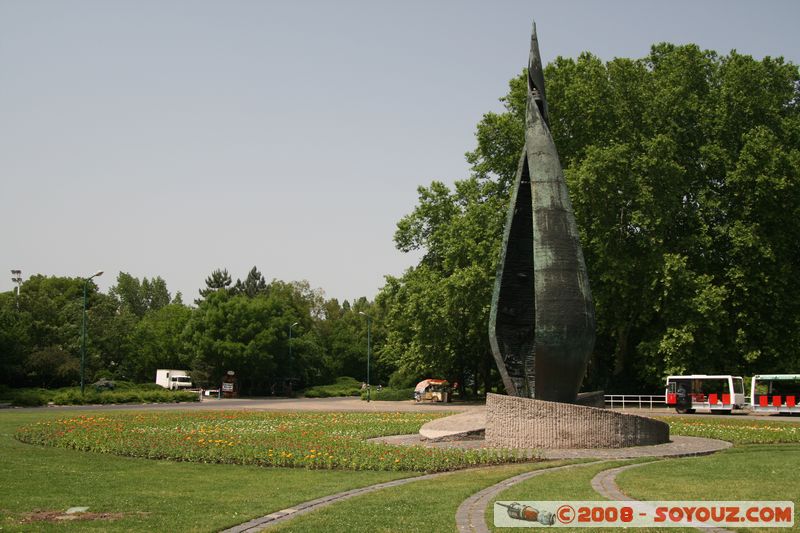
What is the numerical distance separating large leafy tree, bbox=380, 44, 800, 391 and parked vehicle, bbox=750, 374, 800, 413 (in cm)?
163

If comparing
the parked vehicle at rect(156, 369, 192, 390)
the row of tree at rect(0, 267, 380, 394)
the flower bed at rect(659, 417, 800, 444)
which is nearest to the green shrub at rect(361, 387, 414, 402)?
the row of tree at rect(0, 267, 380, 394)

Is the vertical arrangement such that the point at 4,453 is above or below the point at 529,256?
below

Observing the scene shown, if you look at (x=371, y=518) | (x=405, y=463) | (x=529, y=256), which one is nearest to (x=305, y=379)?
(x=529, y=256)

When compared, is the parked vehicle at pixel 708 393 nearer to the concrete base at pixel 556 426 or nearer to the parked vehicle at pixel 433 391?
the parked vehicle at pixel 433 391

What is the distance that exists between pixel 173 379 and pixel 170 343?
5.69 metres

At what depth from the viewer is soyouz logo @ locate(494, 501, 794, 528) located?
795cm

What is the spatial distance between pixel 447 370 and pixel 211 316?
2331 cm

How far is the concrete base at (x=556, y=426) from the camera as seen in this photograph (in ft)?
53.0

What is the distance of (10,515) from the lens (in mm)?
8883

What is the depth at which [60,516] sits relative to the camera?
889 centimetres

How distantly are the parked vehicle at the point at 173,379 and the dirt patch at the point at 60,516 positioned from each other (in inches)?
2319

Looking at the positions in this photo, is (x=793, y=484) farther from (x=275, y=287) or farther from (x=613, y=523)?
(x=275, y=287)

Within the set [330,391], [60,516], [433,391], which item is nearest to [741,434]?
[60,516]

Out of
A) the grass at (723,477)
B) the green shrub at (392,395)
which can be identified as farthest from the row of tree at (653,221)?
the grass at (723,477)
